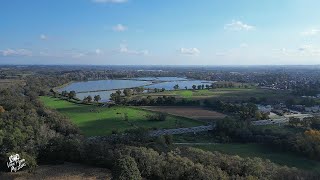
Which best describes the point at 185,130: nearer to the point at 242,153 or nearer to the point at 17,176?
the point at 242,153

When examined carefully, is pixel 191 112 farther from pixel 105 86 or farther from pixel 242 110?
pixel 105 86

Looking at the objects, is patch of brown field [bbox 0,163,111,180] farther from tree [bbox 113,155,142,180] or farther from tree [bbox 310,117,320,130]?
tree [bbox 310,117,320,130]

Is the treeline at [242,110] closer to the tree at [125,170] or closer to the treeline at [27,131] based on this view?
the treeline at [27,131]

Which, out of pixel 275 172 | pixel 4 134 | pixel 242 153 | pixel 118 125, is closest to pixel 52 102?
pixel 118 125

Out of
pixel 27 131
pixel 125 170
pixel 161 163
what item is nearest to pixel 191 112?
pixel 27 131

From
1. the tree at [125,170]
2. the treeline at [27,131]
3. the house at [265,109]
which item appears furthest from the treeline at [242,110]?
the tree at [125,170]

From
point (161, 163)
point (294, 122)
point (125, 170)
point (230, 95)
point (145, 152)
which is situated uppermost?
point (125, 170)

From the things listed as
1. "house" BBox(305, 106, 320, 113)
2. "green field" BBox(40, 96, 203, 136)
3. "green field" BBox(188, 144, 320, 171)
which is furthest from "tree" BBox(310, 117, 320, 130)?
"house" BBox(305, 106, 320, 113)
